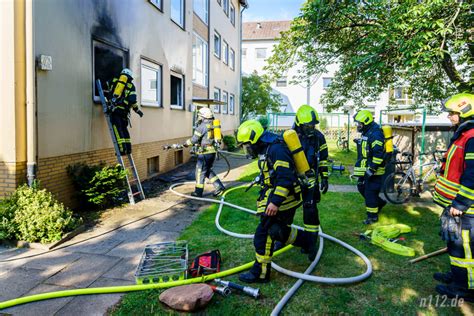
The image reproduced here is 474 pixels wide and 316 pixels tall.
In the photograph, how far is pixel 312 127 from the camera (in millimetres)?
4703

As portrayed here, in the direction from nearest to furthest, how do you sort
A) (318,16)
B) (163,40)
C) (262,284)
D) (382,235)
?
(262,284) → (382,235) → (318,16) → (163,40)

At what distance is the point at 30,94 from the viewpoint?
5223 millimetres

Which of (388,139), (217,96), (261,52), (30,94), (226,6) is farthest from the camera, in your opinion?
(261,52)

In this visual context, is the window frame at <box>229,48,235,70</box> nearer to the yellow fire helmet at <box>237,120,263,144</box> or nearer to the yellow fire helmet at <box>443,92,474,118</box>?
the yellow fire helmet at <box>237,120,263,144</box>

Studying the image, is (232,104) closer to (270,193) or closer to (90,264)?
(90,264)

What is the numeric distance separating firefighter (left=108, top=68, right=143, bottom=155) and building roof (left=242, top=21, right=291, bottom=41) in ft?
120

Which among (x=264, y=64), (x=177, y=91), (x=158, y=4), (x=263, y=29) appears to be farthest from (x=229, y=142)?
(x=263, y=29)

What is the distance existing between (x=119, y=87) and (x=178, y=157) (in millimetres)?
5550

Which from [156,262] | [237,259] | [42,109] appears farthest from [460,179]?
[42,109]

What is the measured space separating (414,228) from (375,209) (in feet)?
2.13

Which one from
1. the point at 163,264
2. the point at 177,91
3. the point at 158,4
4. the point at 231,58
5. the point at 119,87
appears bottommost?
the point at 163,264

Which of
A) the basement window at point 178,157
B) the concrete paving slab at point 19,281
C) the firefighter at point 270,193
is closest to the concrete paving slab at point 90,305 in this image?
the concrete paving slab at point 19,281

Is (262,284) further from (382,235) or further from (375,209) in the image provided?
(375,209)

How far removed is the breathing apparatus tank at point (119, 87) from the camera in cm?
695
